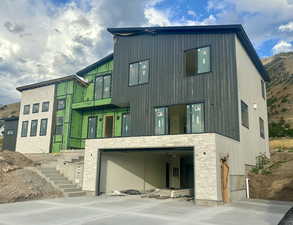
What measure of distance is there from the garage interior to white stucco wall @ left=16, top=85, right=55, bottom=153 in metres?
8.67

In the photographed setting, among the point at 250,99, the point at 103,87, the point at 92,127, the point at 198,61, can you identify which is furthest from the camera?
the point at 92,127

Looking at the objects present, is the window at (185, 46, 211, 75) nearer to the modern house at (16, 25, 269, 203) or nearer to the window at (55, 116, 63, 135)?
the modern house at (16, 25, 269, 203)

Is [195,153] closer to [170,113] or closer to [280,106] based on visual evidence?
[170,113]

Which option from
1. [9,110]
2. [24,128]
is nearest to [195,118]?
[24,128]

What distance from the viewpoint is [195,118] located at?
13.7 m

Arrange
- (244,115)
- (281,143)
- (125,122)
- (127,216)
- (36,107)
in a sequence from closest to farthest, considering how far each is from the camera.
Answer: (127,216)
(244,115)
(125,122)
(36,107)
(281,143)

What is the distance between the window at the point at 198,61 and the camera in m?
13.9

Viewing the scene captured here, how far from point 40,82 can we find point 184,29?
14.3m

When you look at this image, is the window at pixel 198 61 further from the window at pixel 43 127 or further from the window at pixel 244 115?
the window at pixel 43 127

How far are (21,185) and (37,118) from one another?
431 inches

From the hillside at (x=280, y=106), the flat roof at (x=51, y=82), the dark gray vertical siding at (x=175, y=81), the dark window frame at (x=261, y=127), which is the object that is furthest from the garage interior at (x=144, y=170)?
the hillside at (x=280, y=106)

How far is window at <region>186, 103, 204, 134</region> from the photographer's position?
13.4 meters

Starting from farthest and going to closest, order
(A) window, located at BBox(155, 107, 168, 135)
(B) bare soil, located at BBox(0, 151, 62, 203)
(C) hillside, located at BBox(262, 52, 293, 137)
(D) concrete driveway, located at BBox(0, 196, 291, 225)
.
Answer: (C) hillside, located at BBox(262, 52, 293, 137)
(A) window, located at BBox(155, 107, 168, 135)
(B) bare soil, located at BBox(0, 151, 62, 203)
(D) concrete driveway, located at BBox(0, 196, 291, 225)

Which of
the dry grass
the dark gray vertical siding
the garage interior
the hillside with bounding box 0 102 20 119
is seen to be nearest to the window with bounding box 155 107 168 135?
the dark gray vertical siding
